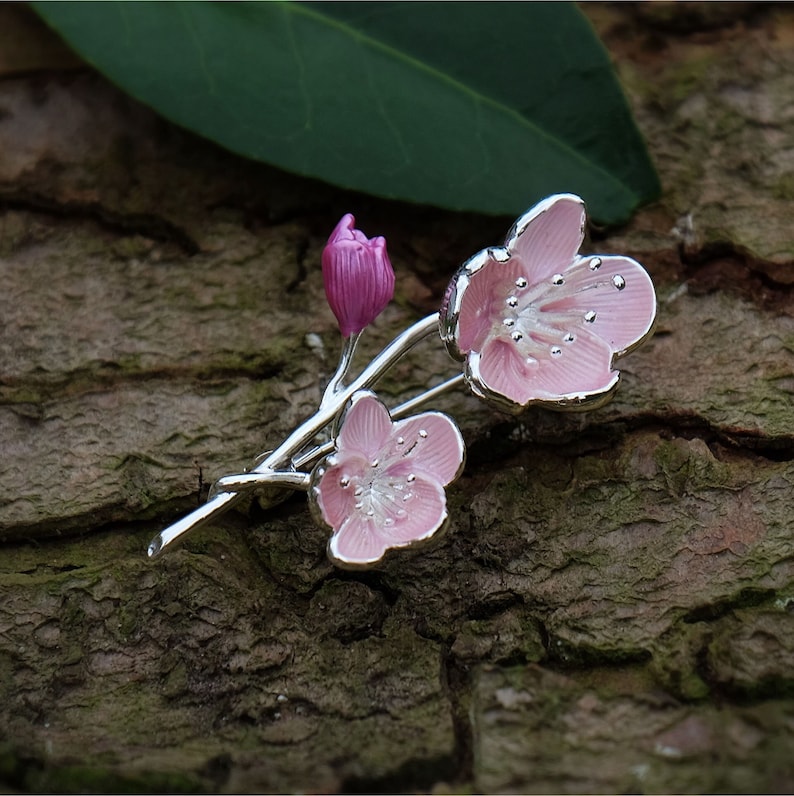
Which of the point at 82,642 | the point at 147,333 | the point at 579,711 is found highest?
the point at 147,333

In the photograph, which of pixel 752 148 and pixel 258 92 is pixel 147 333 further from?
pixel 752 148

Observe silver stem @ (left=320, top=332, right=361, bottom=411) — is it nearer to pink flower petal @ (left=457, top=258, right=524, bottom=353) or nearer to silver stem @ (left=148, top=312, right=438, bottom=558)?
silver stem @ (left=148, top=312, right=438, bottom=558)

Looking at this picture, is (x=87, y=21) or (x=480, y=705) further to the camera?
(x=87, y=21)

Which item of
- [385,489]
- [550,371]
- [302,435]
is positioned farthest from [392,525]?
[550,371]

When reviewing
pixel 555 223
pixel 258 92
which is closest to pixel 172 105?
pixel 258 92

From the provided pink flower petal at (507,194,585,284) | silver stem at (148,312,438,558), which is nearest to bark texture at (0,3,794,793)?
silver stem at (148,312,438,558)

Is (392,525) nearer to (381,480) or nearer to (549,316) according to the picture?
(381,480)

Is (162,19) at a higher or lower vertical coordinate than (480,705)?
higher
